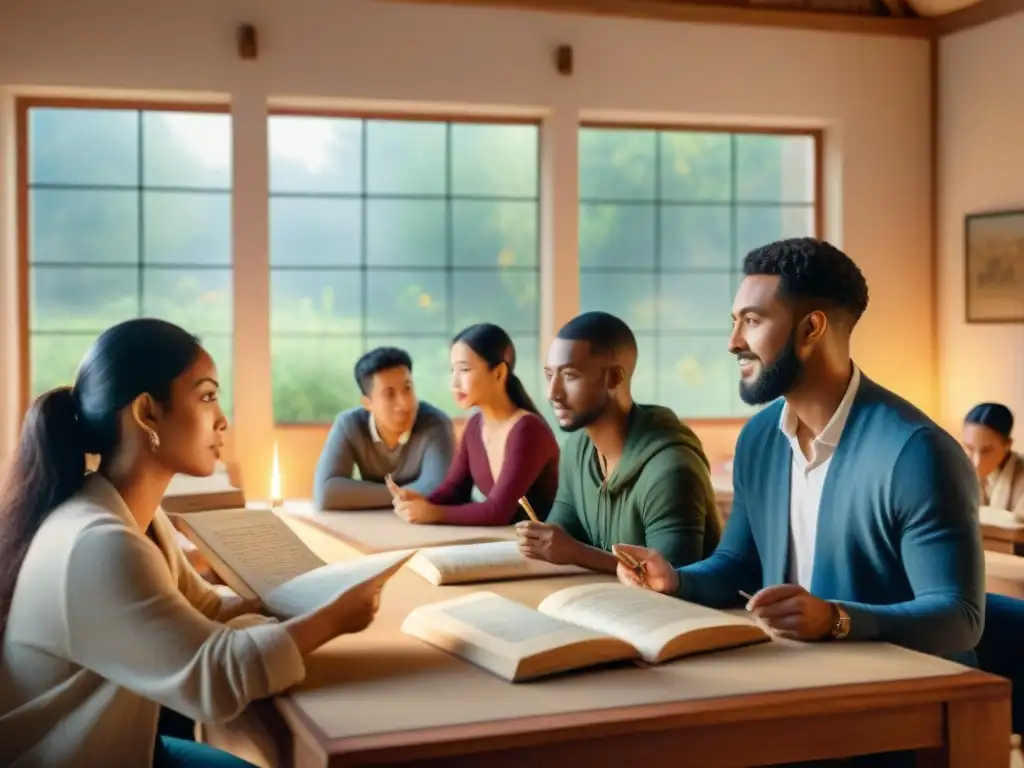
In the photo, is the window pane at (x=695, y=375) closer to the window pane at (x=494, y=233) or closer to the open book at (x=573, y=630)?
the window pane at (x=494, y=233)

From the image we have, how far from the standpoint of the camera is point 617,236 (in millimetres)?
6453

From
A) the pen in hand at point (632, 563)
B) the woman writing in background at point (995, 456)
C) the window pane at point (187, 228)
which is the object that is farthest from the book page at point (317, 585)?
the window pane at point (187, 228)

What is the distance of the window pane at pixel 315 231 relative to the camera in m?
6.04

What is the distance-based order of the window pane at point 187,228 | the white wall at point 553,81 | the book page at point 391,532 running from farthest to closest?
the window pane at point 187,228 → the white wall at point 553,81 → the book page at point 391,532

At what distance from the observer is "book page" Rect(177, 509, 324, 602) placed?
89.1 inches

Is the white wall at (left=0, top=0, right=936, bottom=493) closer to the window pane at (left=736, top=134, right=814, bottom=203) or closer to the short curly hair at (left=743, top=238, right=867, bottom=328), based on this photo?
the window pane at (left=736, top=134, right=814, bottom=203)

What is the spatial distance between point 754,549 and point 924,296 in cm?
492

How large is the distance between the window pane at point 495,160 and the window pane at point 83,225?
159cm

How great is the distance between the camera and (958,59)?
21.7 feet

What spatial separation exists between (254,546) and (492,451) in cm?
139

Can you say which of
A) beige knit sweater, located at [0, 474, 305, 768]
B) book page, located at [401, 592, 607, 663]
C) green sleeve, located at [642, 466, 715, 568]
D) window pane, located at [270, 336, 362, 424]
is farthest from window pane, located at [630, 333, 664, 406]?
beige knit sweater, located at [0, 474, 305, 768]

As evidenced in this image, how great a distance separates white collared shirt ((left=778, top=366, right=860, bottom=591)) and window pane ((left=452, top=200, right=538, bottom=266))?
4.12 meters

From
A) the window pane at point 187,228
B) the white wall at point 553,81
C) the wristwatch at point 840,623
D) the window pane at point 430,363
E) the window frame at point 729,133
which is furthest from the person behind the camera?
the window frame at point 729,133

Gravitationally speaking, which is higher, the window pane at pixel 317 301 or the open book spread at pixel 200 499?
the window pane at pixel 317 301
